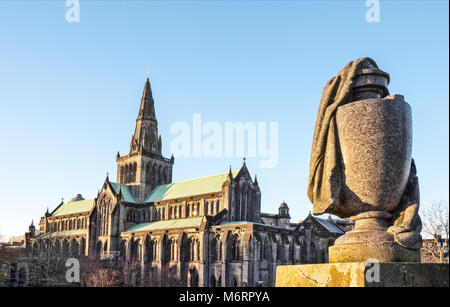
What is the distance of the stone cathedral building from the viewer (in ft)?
196

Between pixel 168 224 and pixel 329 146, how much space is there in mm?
68393

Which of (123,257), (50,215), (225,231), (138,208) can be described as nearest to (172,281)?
(225,231)

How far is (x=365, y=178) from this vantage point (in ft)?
20.7

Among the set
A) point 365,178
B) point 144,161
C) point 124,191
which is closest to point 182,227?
point 124,191

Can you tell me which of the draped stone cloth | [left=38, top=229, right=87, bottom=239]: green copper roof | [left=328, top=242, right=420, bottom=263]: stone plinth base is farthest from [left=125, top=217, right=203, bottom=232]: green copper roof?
[left=328, top=242, right=420, bottom=263]: stone plinth base

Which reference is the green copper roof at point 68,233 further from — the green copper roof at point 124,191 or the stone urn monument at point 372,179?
the stone urn monument at point 372,179

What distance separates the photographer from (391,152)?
20.6 feet

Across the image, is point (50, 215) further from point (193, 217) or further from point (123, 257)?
point (193, 217)

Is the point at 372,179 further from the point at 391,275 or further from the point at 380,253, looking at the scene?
the point at 391,275

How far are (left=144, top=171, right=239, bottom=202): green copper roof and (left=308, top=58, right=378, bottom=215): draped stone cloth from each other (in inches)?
2513

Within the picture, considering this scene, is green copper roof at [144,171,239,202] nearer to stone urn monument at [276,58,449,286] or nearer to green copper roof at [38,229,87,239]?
green copper roof at [38,229,87,239]

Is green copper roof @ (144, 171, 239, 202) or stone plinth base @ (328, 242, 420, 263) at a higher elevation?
green copper roof @ (144, 171, 239, 202)

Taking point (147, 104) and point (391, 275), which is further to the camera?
point (147, 104)

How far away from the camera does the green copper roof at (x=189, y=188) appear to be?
2876 inches
